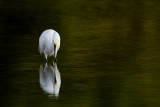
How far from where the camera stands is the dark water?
1011 centimetres

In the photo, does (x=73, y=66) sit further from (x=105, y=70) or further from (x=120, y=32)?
(x=120, y=32)

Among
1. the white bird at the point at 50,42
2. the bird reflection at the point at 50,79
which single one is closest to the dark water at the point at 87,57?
the bird reflection at the point at 50,79

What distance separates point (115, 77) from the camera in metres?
11.7

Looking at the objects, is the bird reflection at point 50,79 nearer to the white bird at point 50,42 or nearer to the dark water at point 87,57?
the dark water at point 87,57

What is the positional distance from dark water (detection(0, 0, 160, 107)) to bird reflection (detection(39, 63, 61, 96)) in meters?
0.09

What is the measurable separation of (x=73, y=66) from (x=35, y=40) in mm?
4660

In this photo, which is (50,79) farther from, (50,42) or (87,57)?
(87,57)

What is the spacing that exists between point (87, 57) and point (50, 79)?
2.57 metres

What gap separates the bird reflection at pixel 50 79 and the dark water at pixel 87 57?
0.09 meters

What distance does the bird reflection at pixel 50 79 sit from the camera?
10678 millimetres

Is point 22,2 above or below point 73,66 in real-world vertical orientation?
above

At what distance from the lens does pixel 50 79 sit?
11680 millimetres

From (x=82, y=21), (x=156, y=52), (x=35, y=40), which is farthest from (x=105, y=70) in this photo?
(x=82, y=21)

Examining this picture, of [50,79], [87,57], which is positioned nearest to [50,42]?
[87,57]
